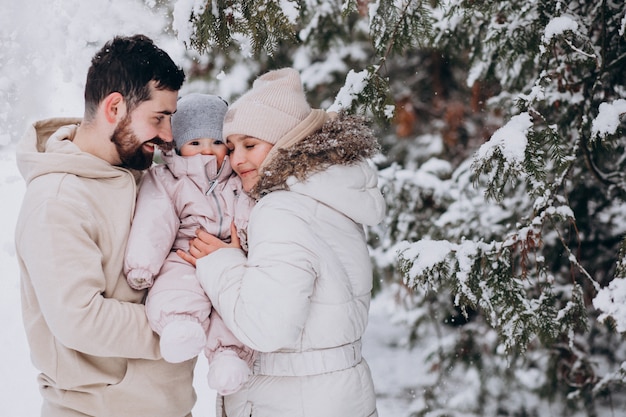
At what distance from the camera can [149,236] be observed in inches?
84.8

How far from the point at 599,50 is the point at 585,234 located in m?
1.55

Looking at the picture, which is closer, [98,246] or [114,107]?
[98,246]

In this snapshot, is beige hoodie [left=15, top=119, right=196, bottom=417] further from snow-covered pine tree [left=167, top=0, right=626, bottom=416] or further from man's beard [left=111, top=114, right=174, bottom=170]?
snow-covered pine tree [left=167, top=0, right=626, bottom=416]

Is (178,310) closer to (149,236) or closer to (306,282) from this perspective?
(149,236)

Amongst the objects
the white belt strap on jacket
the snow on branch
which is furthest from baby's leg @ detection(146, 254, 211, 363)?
the snow on branch

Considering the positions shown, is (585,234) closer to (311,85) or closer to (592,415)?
(592,415)

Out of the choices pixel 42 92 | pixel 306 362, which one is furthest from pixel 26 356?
pixel 306 362

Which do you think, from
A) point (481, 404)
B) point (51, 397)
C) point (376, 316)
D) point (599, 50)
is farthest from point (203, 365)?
point (599, 50)

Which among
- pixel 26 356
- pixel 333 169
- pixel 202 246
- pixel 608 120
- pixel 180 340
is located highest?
pixel 608 120

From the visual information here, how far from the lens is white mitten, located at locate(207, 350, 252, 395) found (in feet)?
6.65

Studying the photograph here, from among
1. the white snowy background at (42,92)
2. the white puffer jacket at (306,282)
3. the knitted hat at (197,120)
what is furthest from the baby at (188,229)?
the white snowy background at (42,92)

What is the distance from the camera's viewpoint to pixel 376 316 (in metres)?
8.11

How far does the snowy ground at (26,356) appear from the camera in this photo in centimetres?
491

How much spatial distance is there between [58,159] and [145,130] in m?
0.32
